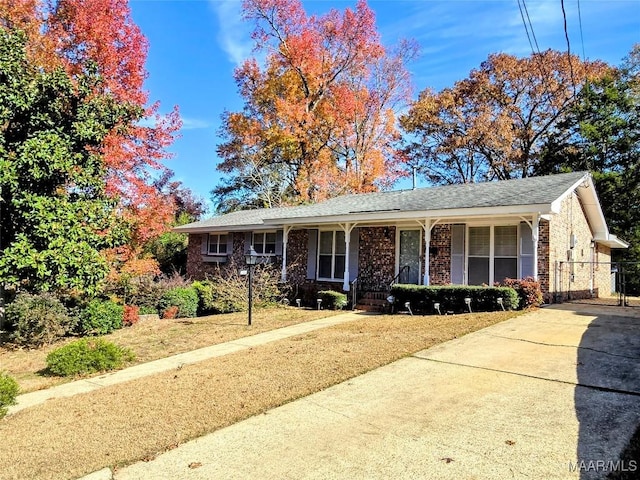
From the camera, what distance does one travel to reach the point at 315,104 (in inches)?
1212

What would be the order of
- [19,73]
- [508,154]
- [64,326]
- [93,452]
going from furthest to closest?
[508,154]
[64,326]
[19,73]
[93,452]

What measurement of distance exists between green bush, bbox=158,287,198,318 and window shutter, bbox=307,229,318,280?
173 inches

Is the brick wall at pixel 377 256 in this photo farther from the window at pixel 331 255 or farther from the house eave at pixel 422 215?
the window at pixel 331 255

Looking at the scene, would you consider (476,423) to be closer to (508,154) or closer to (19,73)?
(19,73)

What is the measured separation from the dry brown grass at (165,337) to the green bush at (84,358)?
8.3 inches

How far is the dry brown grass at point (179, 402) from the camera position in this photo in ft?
14.4

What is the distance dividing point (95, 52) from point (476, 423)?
15.9 m

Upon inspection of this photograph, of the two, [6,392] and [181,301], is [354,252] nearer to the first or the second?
[181,301]

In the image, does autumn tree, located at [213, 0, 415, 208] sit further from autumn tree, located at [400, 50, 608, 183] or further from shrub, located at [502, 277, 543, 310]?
shrub, located at [502, 277, 543, 310]

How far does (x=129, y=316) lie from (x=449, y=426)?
1149cm

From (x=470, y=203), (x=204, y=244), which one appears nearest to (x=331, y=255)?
(x=470, y=203)

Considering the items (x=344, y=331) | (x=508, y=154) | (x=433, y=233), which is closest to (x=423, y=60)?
(x=508, y=154)

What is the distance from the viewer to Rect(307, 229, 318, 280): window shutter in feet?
57.8

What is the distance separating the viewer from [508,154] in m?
28.3
